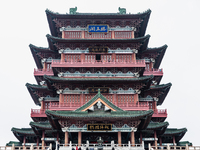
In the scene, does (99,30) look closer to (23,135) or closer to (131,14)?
(131,14)

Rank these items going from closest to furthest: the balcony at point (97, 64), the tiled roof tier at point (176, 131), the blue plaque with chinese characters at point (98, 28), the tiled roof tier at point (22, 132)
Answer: the tiled roof tier at point (176, 131) → the tiled roof tier at point (22, 132) → the balcony at point (97, 64) → the blue plaque with chinese characters at point (98, 28)

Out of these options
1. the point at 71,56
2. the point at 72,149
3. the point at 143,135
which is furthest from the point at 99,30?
the point at 72,149

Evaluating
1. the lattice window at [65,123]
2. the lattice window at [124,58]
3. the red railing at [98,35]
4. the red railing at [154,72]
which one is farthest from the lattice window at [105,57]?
the lattice window at [65,123]

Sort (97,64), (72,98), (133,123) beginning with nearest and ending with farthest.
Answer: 1. (133,123)
2. (72,98)
3. (97,64)

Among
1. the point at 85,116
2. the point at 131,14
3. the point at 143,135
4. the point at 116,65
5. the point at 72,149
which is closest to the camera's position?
the point at 72,149

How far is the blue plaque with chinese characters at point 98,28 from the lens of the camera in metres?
45.4

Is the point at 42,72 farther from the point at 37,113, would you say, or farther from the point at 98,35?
the point at 98,35

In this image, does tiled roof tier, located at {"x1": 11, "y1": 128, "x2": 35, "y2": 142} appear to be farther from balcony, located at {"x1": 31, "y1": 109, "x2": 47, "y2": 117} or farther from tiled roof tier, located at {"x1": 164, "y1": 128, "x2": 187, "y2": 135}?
tiled roof tier, located at {"x1": 164, "y1": 128, "x2": 187, "y2": 135}

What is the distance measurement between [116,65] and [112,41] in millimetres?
3967


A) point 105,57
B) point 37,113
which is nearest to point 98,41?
point 105,57

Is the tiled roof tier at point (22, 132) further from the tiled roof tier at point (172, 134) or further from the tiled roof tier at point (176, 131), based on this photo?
the tiled roof tier at point (176, 131)

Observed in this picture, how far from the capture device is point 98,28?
150 ft

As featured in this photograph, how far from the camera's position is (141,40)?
44.0 m

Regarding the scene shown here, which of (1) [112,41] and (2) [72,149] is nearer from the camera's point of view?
(2) [72,149]
